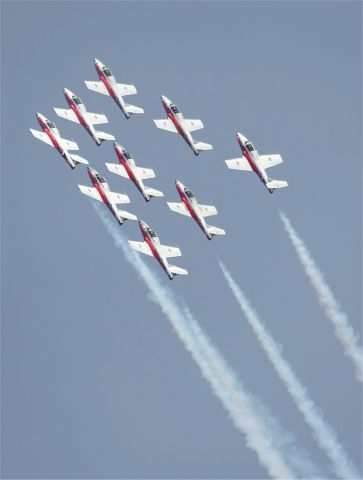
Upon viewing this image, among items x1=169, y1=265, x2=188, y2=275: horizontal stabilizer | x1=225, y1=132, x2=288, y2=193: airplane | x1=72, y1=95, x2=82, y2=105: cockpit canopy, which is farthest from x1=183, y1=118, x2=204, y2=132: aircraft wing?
x1=169, y1=265, x2=188, y2=275: horizontal stabilizer

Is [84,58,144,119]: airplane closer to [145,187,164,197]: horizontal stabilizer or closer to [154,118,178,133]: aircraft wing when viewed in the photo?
[154,118,178,133]: aircraft wing

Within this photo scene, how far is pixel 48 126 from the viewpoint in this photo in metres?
160

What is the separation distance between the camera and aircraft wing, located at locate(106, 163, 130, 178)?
510ft

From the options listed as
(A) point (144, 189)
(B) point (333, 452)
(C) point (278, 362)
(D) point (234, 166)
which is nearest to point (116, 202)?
(A) point (144, 189)

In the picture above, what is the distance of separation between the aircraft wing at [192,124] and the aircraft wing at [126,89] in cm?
703

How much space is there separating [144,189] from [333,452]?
3288 cm

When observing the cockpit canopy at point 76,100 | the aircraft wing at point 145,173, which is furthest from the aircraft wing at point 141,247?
the cockpit canopy at point 76,100

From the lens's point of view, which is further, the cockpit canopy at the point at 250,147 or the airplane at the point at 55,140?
the airplane at the point at 55,140

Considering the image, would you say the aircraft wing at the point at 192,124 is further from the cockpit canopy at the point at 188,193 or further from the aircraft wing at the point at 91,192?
the aircraft wing at the point at 91,192

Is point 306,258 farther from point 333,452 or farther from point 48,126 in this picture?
point 48,126

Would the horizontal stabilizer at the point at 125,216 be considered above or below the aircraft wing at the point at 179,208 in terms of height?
below

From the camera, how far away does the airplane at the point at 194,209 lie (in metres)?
150

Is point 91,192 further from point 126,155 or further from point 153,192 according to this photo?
point 153,192

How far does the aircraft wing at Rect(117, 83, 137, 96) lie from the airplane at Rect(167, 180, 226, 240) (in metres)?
13.1
